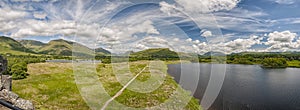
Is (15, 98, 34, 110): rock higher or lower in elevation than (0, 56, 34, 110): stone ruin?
lower

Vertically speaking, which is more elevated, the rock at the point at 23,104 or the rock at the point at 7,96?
the rock at the point at 7,96

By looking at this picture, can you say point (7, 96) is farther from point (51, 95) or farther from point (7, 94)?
point (51, 95)

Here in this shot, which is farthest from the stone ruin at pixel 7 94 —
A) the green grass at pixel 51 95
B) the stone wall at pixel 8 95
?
the green grass at pixel 51 95

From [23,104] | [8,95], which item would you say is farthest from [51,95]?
[8,95]

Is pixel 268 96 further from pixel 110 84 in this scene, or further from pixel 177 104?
pixel 110 84

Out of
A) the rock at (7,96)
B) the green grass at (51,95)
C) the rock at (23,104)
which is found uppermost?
the rock at (7,96)

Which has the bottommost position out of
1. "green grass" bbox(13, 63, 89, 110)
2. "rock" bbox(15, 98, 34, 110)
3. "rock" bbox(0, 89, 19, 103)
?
"green grass" bbox(13, 63, 89, 110)

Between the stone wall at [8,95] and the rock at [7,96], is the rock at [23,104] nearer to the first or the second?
the stone wall at [8,95]

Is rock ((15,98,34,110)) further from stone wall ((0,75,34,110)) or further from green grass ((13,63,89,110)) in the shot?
green grass ((13,63,89,110))

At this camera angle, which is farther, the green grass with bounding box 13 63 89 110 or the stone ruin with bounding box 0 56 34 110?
the green grass with bounding box 13 63 89 110

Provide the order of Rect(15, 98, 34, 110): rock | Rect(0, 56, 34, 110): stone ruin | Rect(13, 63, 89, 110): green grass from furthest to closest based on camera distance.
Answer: Rect(13, 63, 89, 110): green grass
Rect(15, 98, 34, 110): rock
Rect(0, 56, 34, 110): stone ruin

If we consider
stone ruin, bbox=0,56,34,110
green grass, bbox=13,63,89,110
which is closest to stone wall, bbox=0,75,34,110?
stone ruin, bbox=0,56,34,110

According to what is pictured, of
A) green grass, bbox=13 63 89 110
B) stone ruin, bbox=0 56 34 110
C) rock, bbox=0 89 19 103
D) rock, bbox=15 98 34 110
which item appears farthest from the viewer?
green grass, bbox=13 63 89 110

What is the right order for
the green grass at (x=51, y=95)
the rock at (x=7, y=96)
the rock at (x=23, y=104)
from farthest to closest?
the green grass at (x=51, y=95)
the rock at (x=23, y=104)
the rock at (x=7, y=96)
